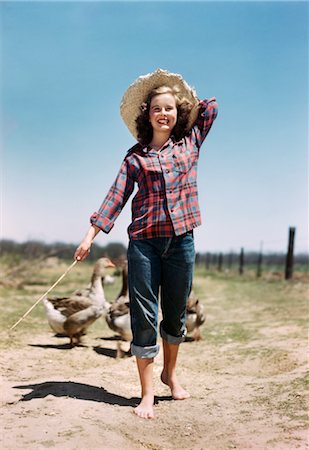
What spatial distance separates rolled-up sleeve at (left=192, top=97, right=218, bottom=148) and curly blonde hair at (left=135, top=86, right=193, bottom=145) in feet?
0.30

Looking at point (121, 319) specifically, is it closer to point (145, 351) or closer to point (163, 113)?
point (145, 351)

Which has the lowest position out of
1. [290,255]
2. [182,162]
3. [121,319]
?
[121,319]

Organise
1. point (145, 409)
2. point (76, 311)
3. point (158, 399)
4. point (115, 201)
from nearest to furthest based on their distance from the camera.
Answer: point (145, 409)
point (115, 201)
point (158, 399)
point (76, 311)

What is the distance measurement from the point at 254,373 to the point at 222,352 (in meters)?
1.36

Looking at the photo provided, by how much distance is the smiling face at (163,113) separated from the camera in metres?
4.07

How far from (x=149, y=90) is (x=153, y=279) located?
1.56 metres

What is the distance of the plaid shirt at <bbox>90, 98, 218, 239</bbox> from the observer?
385 cm

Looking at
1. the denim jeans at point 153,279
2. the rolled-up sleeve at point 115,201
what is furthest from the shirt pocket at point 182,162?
the denim jeans at point 153,279

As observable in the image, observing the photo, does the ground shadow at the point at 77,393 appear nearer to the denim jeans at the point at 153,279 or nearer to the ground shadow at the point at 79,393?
the ground shadow at the point at 79,393

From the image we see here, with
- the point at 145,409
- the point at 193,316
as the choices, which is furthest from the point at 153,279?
the point at 193,316

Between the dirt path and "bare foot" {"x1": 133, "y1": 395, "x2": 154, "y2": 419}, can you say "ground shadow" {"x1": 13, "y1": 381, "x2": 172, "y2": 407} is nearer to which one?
the dirt path

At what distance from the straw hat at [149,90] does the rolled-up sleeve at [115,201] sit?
0.57 meters

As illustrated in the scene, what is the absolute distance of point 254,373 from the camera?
529 cm

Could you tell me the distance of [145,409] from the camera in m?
3.70
